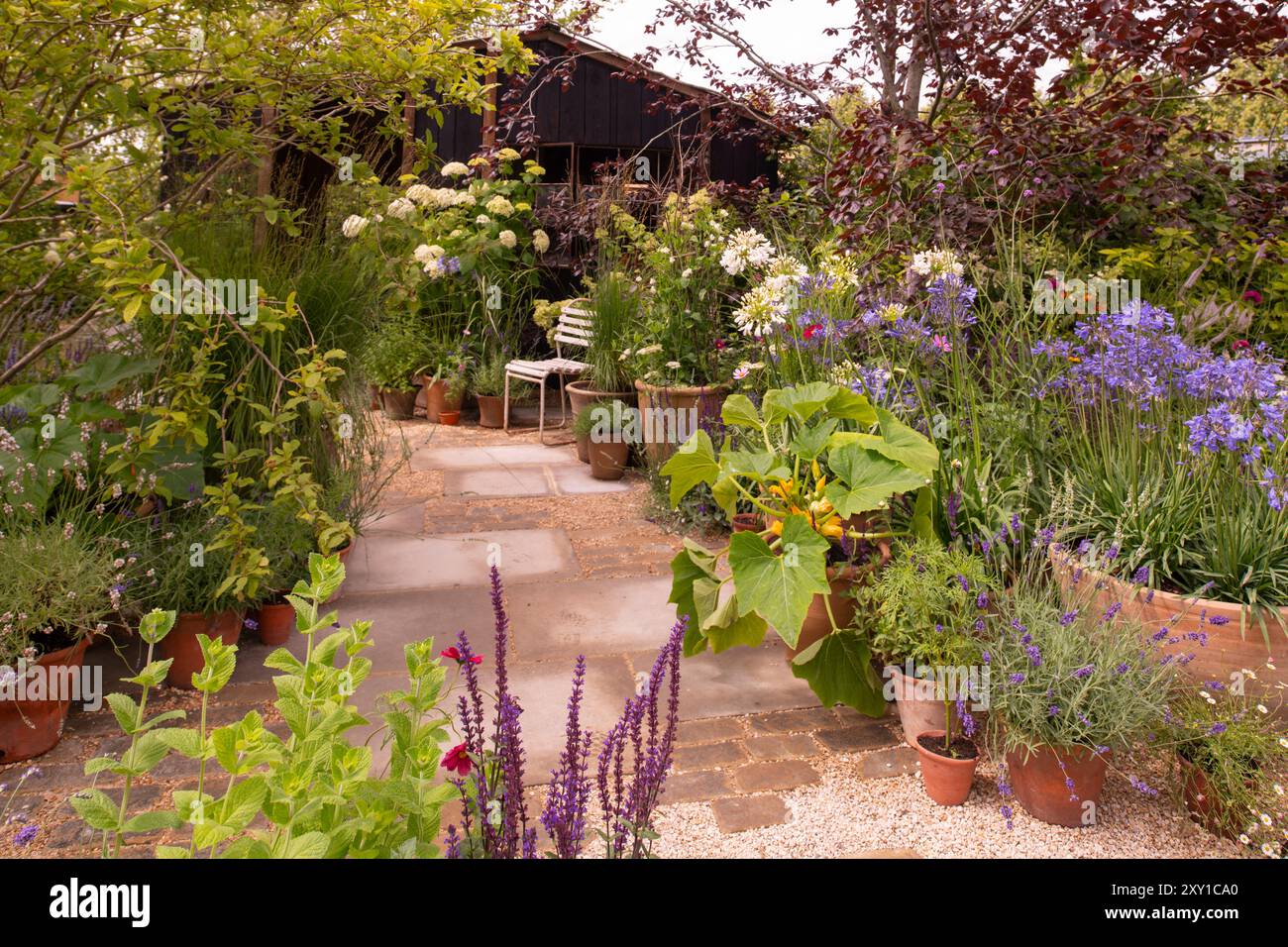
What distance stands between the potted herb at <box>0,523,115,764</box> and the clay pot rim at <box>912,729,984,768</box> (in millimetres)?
2158

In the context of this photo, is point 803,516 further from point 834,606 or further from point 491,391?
point 491,391

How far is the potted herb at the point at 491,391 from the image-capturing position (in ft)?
23.9

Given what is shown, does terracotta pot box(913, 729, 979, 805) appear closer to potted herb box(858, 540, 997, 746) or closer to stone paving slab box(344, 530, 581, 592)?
potted herb box(858, 540, 997, 746)

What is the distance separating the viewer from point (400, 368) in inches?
296

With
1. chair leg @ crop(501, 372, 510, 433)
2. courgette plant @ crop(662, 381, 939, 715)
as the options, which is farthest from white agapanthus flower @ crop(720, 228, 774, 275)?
chair leg @ crop(501, 372, 510, 433)

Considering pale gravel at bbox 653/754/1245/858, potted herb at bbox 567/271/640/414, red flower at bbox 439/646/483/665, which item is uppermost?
potted herb at bbox 567/271/640/414

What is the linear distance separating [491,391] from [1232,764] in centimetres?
596

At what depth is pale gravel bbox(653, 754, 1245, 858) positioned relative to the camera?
6.95 ft

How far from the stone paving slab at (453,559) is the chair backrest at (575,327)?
7.12ft

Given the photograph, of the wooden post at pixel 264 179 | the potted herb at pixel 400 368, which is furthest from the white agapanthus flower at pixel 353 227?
the potted herb at pixel 400 368

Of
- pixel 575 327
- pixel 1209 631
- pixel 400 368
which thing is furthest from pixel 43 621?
pixel 400 368

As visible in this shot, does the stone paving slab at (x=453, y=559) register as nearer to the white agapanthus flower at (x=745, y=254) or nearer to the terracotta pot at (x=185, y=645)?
the terracotta pot at (x=185, y=645)

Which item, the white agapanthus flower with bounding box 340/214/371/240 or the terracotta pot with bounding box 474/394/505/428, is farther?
the terracotta pot with bounding box 474/394/505/428
